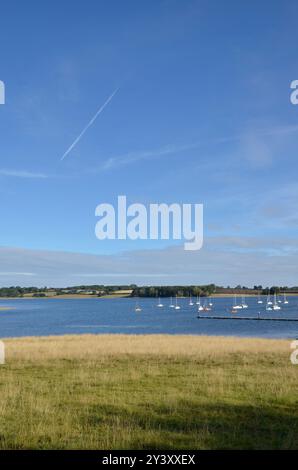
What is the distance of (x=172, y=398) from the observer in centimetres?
1545

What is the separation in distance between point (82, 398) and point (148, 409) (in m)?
2.67

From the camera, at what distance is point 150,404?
48.4 feet

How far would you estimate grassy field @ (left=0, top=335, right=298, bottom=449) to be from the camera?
10.6m

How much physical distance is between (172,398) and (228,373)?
6.25 meters

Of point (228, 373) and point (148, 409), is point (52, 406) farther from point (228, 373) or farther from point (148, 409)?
point (228, 373)

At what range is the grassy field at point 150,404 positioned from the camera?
10633 mm
